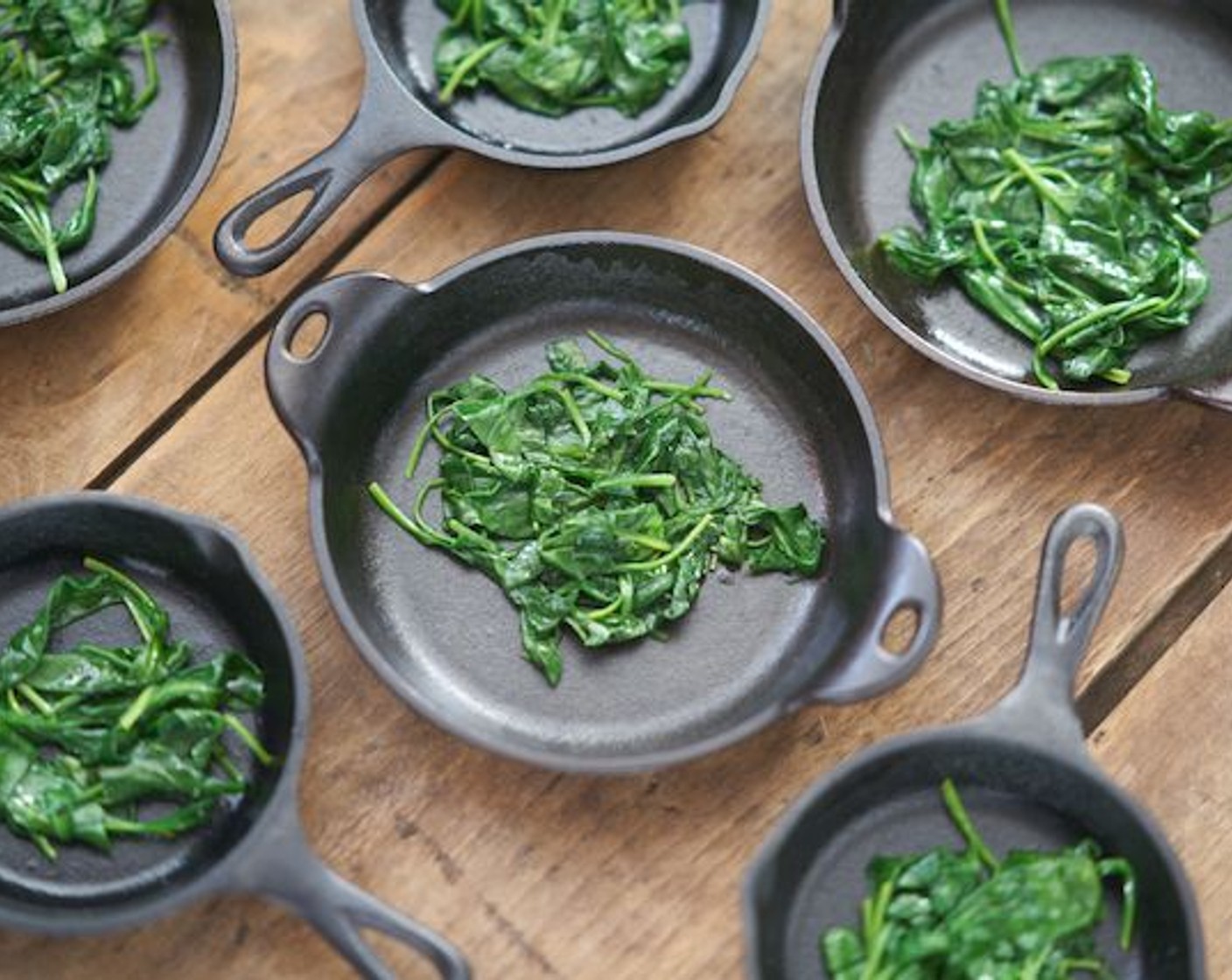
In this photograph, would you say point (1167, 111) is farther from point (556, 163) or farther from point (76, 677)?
point (76, 677)

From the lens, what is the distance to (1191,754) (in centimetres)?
239

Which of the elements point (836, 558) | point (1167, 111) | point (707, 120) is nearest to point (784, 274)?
point (707, 120)

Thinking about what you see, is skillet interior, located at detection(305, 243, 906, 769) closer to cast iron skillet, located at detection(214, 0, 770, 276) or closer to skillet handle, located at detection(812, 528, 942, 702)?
skillet handle, located at detection(812, 528, 942, 702)

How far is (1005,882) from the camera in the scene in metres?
2.20

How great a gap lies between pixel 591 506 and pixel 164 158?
81 centimetres

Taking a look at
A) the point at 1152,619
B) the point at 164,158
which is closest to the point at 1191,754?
the point at 1152,619

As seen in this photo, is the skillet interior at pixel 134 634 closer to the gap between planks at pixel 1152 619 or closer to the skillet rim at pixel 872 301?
the gap between planks at pixel 1152 619

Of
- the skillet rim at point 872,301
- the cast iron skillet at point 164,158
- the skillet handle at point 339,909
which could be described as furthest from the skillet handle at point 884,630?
the cast iron skillet at point 164,158

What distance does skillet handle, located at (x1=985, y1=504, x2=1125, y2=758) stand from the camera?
7.20ft

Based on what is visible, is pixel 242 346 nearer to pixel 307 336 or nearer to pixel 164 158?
pixel 307 336

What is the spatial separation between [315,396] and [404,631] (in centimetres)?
33

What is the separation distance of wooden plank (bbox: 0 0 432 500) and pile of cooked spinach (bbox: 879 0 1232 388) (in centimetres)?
76

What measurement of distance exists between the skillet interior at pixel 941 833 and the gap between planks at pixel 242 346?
101cm

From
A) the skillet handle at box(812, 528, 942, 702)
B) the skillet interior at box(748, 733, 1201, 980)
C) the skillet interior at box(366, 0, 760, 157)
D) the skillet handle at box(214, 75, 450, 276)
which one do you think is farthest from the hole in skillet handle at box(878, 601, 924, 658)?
the skillet handle at box(214, 75, 450, 276)
